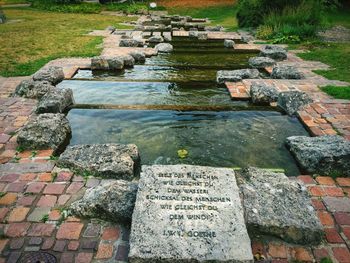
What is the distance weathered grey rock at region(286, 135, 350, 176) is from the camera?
157 inches

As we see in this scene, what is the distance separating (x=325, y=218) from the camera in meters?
3.28

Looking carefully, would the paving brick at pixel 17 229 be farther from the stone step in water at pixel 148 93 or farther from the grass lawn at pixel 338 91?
the grass lawn at pixel 338 91

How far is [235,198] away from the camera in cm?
312

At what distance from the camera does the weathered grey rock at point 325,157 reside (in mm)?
3979

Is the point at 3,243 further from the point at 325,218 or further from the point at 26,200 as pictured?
the point at 325,218

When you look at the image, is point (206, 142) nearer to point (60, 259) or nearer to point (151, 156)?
→ point (151, 156)

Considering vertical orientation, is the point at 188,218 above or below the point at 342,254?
above

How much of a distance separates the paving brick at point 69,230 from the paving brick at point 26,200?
1.81ft

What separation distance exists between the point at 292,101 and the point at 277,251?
11.5ft

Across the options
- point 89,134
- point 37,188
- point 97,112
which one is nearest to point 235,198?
point 37,188

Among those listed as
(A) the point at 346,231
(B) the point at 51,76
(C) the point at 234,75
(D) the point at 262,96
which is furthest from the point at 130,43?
(A) the point at 346,231

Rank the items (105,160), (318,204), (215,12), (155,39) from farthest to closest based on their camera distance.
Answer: (215,12), (155,39), (105,160), (318,204)

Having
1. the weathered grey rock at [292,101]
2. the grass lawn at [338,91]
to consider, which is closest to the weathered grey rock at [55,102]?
the weathered grey rock at [292,101]

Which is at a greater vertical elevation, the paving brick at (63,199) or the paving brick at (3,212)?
the paving brick at (3,212)
